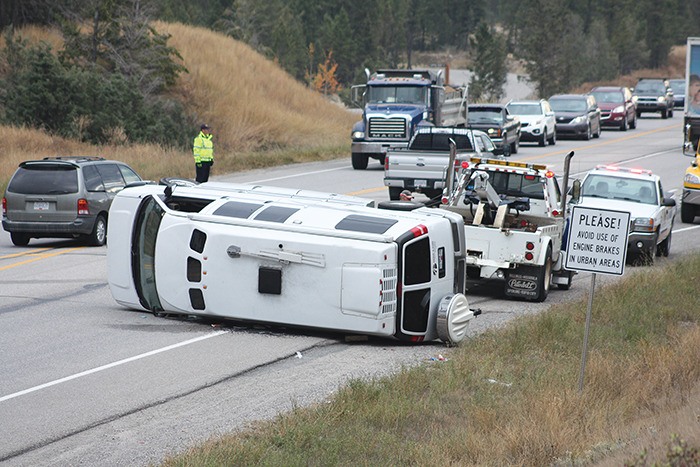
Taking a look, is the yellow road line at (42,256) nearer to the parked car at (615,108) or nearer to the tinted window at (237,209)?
the tinted window at (237,209)

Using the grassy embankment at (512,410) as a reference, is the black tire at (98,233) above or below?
below

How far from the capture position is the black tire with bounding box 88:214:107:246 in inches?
824

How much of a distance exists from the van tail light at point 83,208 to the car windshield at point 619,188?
32.1ft

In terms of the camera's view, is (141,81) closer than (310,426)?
No

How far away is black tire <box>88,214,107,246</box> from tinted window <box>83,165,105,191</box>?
562 millimetres

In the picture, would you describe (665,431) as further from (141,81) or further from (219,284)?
(141,81)

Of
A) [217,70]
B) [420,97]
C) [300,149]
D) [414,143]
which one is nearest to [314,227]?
[414,143]

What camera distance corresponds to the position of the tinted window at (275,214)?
13268 millimetres

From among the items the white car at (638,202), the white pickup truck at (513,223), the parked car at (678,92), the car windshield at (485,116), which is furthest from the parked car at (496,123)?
the parked car at (678,92)

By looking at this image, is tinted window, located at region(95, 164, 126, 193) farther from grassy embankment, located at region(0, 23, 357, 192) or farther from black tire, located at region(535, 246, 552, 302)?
grassy embankment, located at region(0, 23, 357, 192)

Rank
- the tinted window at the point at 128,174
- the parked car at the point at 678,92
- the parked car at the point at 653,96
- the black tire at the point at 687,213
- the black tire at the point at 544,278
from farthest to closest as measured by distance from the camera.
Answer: the parked car at the point at 678,92, the parked car at the point at 653,96, the black tire at the point at 687,213, the tinted window at the point at 128,174, the black tire at the point at 544,278

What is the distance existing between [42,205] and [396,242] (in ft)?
33.7

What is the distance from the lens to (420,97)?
36.0 m

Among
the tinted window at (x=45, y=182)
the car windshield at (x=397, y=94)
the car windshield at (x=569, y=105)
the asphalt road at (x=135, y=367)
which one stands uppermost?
the car windshield at (x=397, y=94)
